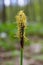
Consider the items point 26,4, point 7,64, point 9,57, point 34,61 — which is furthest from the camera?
point 26,4

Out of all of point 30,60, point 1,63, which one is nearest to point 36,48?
point 30,60

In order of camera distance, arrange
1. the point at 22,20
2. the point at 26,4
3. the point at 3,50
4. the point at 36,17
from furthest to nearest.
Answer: the point at 36,17 < the point at 26,4 < the point at 3,50 < the point at 22,20

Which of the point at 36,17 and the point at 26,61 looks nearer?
the point at 26,61

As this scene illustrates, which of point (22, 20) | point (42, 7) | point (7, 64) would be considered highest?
point (42, 7)

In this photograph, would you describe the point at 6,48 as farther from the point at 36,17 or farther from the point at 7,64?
the point at 36,17

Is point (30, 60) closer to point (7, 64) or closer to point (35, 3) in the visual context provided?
point (7, 64)

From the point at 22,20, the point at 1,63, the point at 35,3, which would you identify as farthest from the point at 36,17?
the point at 22,20

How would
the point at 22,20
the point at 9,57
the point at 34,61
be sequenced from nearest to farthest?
the point at 22,20, the point at 34,61, the point at 9,57

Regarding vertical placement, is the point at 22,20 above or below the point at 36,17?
below

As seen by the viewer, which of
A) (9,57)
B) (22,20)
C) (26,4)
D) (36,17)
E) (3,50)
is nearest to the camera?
(22,20)
